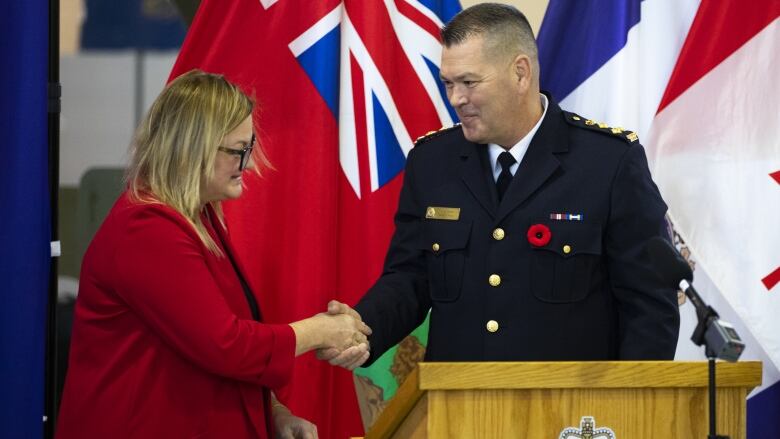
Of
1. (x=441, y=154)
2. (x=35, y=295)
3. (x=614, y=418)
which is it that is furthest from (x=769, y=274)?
(x=35, y=295)

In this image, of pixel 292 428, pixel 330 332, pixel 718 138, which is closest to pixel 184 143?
pixel 330 332

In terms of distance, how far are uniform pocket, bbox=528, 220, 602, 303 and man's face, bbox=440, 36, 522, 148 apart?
29 centimetres

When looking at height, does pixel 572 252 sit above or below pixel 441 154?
below

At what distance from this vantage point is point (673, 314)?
2.32 m

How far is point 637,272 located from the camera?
2.33 metres

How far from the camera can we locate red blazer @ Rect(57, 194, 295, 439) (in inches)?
76.1

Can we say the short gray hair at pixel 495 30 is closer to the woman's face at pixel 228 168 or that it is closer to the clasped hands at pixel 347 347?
the woman's face at pixel 228 168

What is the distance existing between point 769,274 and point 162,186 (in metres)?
1.76

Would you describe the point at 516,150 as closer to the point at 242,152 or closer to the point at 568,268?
the point at 568,268

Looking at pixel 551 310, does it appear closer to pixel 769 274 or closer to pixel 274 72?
pixel 769 274

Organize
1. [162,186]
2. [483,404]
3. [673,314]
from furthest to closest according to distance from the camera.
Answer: [673,314]
[162,186]
[483,404]

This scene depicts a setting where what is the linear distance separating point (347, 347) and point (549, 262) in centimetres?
51

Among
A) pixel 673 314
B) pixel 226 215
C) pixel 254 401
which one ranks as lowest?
pixel 254 401

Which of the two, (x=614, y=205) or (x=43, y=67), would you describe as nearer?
(x=614, y=205)
